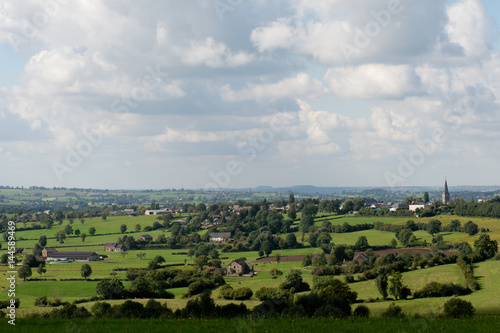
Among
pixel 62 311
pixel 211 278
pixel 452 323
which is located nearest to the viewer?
pixel 452 323

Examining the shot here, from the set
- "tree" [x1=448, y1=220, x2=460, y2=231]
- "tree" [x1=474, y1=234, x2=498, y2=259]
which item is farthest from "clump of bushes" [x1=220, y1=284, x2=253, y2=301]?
"tree" [x1=448, y1=220, x2=460, y2=231]

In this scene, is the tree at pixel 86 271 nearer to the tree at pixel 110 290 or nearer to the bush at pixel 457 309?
the tree at pixel 110 290

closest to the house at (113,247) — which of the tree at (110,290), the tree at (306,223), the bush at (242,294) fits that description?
the tree at (306,223)

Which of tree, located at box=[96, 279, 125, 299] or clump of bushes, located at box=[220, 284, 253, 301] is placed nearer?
clump of bushes, located at box=[220, 284, 253, 301]

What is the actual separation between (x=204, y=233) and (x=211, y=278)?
63281mm

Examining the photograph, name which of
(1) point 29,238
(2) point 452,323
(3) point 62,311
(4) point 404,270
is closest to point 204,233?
(1) point 29,238

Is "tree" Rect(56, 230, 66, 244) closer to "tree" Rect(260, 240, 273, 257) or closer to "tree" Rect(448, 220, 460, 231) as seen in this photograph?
"tree" Rect(260, 240, 273, 257)

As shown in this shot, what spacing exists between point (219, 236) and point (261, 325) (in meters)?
101

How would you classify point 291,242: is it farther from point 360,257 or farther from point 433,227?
point 433,227

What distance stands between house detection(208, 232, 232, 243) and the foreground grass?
95017 millimetres

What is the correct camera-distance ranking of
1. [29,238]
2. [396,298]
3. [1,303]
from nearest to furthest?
[1,303] < [396,298] < [29,238]

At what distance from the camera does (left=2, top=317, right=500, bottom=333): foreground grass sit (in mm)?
21562

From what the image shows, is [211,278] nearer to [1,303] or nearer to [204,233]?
[1,303]

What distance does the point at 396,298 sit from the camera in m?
47.3
